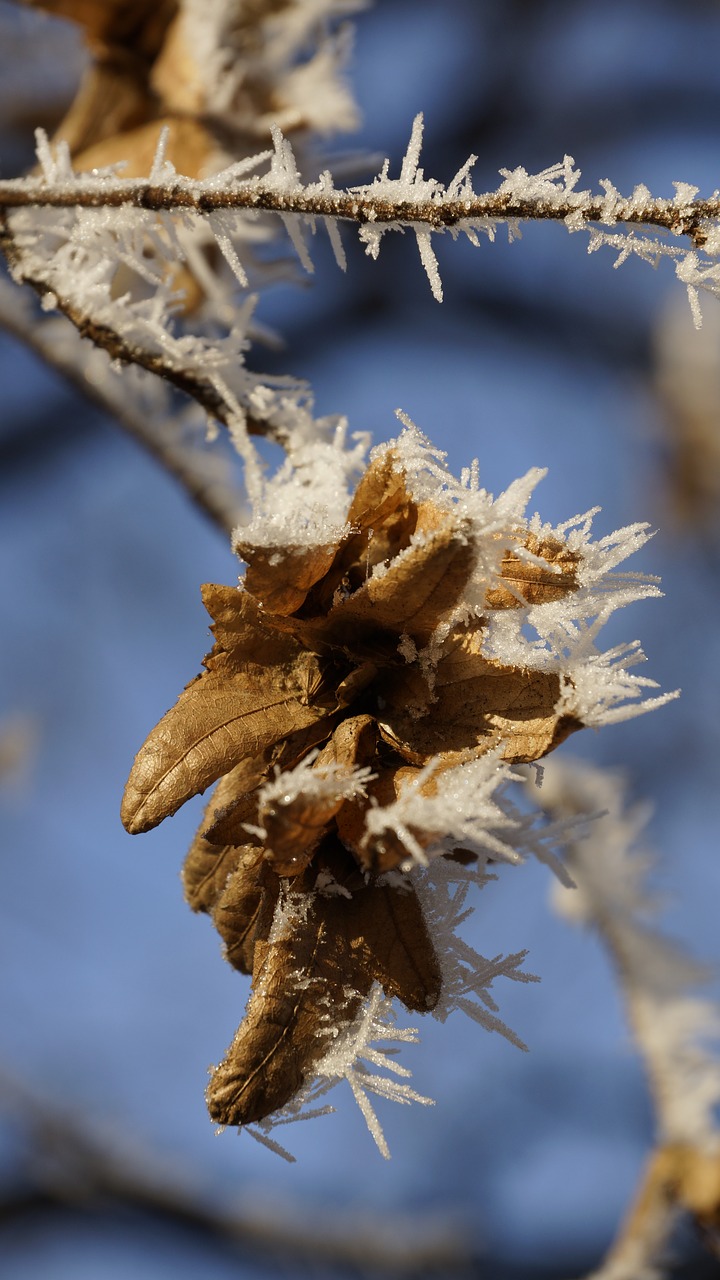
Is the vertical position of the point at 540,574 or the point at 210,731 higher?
the point at 540,574

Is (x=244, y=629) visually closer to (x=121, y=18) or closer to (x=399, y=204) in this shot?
(x=399, y=204)

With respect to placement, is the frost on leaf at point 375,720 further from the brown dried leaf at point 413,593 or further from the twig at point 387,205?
the twig at point 387,205

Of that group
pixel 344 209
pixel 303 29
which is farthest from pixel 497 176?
pixel 303 29

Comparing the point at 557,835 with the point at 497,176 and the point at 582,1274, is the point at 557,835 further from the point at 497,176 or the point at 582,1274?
the point at 582,1274

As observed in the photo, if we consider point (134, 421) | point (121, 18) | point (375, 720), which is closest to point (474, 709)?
point (375, 720)

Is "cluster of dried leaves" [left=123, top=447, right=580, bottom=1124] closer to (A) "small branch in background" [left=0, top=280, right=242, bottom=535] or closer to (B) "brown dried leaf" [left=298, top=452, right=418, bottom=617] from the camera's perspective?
(B) "brown dried leaf" [left=298, top=452, right=418, bottom=617]

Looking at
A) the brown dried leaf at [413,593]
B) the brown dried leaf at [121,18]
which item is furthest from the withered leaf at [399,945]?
the brown dried leaf at [121,18]
